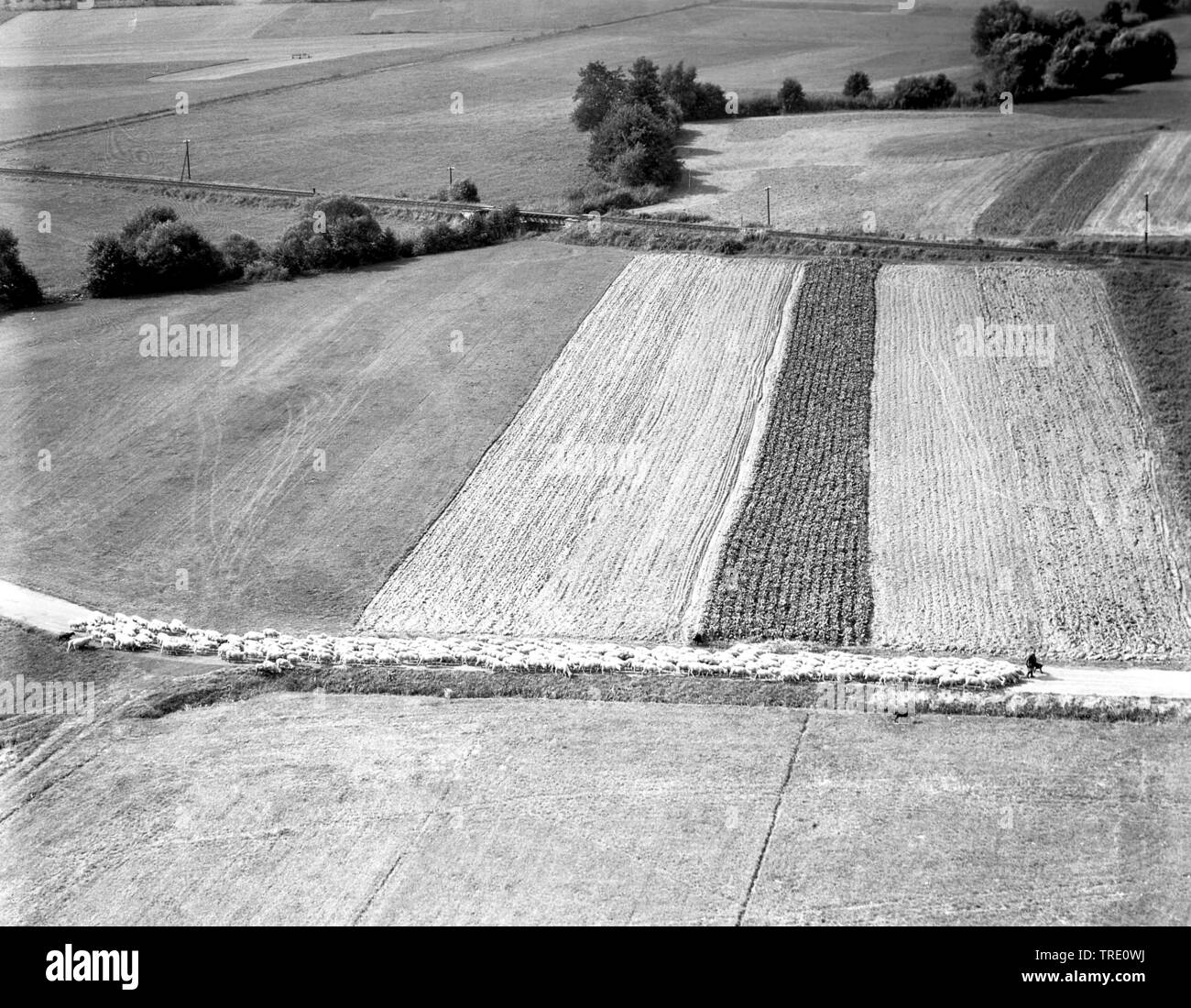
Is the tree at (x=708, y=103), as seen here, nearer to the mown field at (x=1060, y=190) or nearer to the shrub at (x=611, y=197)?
the shrub at (x=611, y=197)

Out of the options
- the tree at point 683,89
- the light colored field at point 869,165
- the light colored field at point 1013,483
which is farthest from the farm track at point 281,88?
the light colored field at point 1013,483

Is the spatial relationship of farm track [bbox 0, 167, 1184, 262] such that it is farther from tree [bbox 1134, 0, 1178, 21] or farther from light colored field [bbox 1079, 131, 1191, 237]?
tree [bbox 1134, 0, 1178, 21]

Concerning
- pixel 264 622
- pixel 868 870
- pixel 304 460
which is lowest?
pixel 868 870

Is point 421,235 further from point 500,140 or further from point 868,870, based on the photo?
point 868,870

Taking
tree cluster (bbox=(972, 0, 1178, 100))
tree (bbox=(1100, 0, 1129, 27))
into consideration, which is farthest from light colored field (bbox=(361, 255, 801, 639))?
tree (bbox=(1100, 0, 1129, 27))
